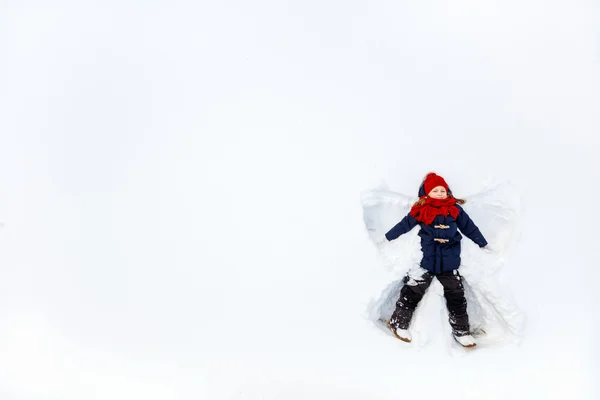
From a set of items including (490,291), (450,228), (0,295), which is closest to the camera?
(450,228)

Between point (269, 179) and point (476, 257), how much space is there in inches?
66.2

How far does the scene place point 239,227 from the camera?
305 centimetres

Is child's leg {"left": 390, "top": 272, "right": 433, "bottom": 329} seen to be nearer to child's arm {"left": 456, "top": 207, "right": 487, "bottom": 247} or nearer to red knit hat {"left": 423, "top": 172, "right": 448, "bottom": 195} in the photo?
child's arm {"left": 456, "top": 207, "right": 487, "bottom": 247}

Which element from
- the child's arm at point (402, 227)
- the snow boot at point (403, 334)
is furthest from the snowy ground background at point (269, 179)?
the child's arm at point (402, 227)

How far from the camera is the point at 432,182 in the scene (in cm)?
279

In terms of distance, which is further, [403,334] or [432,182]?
[403,334]

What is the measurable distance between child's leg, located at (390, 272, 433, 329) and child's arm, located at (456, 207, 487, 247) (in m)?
0.41

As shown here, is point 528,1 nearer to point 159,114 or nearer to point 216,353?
point 159,114

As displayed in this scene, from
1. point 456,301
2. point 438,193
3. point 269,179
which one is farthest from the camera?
point 269,179

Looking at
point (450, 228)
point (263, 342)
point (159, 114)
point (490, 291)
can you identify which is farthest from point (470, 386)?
point (159, 114)

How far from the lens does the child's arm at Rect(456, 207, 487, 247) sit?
9.33 ft

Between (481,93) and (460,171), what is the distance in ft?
1.98

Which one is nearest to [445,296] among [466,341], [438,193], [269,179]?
[466,341]

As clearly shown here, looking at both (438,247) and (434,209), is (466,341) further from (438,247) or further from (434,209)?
(434,209)
